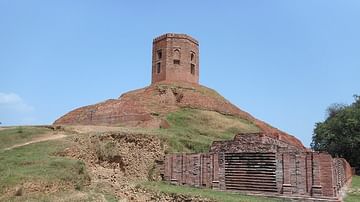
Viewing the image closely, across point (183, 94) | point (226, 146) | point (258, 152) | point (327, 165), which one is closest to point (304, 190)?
point (327, 165)

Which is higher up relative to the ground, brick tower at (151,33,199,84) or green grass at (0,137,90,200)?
brick tower at (151,33,199,84)

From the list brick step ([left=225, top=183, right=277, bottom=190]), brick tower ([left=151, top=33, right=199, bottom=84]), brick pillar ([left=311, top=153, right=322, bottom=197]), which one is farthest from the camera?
brick tower ([left=151, top=33, right=199, bottom=84])

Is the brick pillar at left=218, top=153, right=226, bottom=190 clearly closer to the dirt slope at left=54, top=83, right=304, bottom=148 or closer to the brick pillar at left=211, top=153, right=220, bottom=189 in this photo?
the brick pillar at left=211, top=153, right=220, bottom=189

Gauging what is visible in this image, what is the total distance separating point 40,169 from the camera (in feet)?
45.1

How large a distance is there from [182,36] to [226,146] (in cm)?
1710

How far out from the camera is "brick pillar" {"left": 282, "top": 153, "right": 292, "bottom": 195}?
14422 millimetres

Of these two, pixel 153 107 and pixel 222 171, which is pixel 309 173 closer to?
pixel 222 171

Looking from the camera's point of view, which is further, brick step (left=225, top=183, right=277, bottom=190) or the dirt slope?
the dirt slope

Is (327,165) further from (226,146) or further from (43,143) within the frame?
(43,143)

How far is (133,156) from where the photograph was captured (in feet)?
59.6

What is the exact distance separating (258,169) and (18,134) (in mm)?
11506

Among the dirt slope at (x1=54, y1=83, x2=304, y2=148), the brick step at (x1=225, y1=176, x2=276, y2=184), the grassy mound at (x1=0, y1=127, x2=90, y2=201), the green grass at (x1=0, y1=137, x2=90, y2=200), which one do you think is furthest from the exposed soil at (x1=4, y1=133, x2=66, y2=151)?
the brick step at (x1=225, y1=176, x2=276, y2=184)

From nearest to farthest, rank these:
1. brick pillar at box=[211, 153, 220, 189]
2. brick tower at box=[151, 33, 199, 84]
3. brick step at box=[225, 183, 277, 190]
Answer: brick step at box=[225, 183, 277, 190]
brick pillar at box=[211, 153, 220, 189]
brick tower at box=[151, 33, 199, 84]

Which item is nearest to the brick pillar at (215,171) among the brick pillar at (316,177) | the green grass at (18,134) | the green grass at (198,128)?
the green grass at (198,128)
